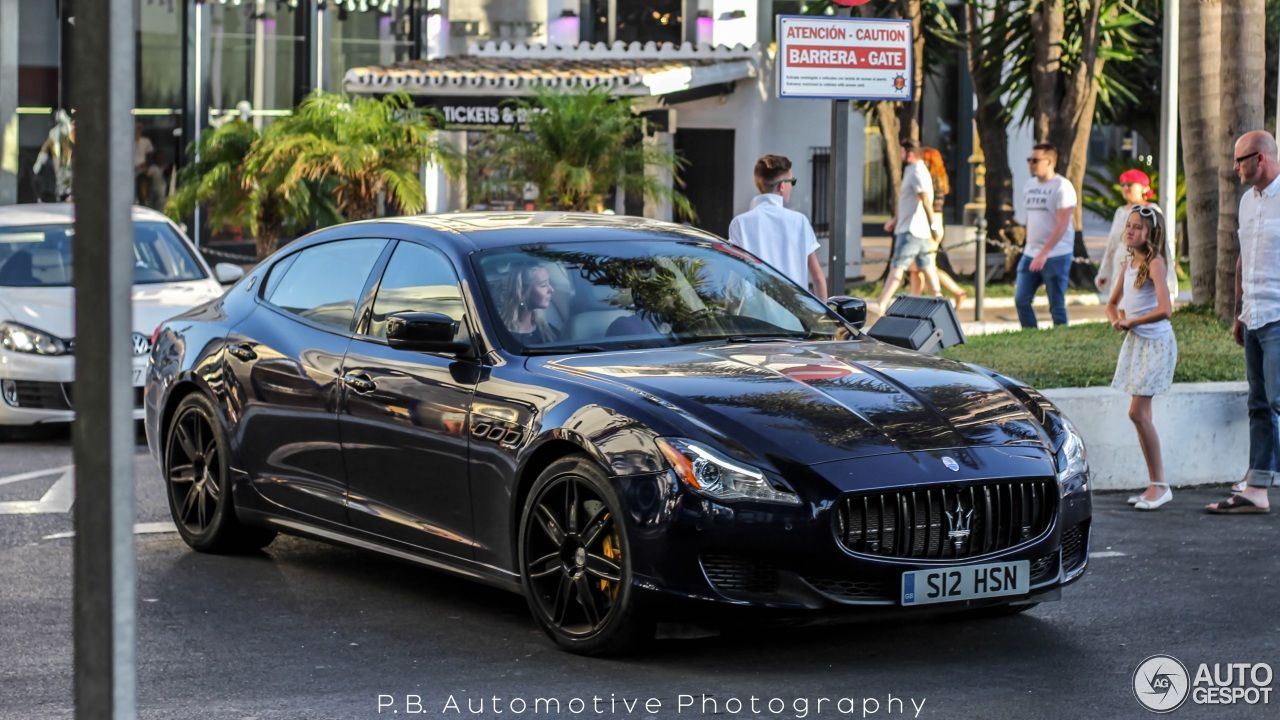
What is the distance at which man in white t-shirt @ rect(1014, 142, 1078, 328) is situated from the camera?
15.1 metres

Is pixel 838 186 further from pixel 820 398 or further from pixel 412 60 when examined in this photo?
pixel 412 60

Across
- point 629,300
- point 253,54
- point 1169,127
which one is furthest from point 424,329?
point 253,54

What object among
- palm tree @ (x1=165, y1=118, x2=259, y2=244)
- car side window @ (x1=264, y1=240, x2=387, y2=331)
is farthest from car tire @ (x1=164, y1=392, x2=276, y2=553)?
palm tree @ (x1=165, y1=118, x2=259, y2=244)

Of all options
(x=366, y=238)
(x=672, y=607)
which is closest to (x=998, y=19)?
(x=366, y=238)

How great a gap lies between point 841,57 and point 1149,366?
8.13ft

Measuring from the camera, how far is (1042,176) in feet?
50.6

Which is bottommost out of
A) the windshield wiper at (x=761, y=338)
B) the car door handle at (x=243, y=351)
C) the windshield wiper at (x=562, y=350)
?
the car door handle at (x=243, y=351)

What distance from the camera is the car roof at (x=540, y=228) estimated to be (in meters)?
7.14

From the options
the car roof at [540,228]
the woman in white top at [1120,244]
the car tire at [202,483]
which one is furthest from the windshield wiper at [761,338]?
the woman in white top at [1120,244]

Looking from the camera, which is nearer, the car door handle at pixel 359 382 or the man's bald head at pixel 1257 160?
the car door handle at pixel 359 382

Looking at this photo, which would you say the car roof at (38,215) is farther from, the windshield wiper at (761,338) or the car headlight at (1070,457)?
the car headlight at (1070,457)

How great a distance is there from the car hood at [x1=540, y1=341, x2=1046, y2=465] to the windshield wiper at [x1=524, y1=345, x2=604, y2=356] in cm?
9

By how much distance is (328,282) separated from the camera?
7.64 m

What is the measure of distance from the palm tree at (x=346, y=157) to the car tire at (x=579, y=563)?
11.4 meters
